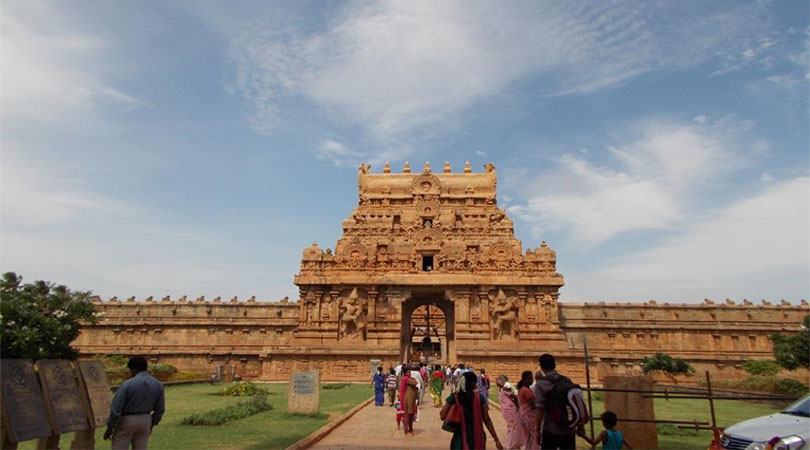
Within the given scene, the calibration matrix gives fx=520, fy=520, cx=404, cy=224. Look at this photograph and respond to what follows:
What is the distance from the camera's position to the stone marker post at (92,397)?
752 cm

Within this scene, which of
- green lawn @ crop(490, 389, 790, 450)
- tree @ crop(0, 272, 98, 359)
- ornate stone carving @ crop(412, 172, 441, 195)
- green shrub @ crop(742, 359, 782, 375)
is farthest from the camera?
A: ornate stone carving @ crop(412, 172, 441, 195)

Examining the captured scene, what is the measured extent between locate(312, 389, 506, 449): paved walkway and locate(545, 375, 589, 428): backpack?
4.70 meters

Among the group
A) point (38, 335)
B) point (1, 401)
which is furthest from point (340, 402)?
point (1, 401)

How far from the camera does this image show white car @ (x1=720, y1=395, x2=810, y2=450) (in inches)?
273

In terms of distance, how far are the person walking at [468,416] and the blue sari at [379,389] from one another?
1117cm

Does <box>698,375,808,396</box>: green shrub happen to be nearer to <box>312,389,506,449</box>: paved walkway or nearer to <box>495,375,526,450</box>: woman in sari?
<box>312,389,506,449</box>: paved walkway

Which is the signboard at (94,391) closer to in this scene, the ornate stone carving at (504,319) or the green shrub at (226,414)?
the green shrub at (226,414)

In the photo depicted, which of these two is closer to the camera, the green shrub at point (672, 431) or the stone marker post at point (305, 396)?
the green shrub at point (672, 431)

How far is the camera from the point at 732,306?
3888 cm

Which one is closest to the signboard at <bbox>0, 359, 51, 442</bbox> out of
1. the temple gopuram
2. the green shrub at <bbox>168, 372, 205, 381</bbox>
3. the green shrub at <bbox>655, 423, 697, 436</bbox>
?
the green shrub at <bbox>655, 423, 697, 436</bbox>

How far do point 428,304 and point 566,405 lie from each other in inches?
1181

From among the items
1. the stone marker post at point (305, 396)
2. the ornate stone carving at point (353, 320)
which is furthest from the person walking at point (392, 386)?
the ornate stone carving at point (353, 320)

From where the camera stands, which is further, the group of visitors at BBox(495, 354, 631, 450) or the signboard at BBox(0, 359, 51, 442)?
the group of visitors at BBox(495, 354, 631, 450)

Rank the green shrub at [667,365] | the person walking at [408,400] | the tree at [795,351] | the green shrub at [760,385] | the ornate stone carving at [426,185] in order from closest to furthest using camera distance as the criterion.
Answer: the person walking at [408,400] → the tree at [795,351] → the green shrub at [760,385] → the green shrub at [667,365] → the ornate stone carving at [426,185]
